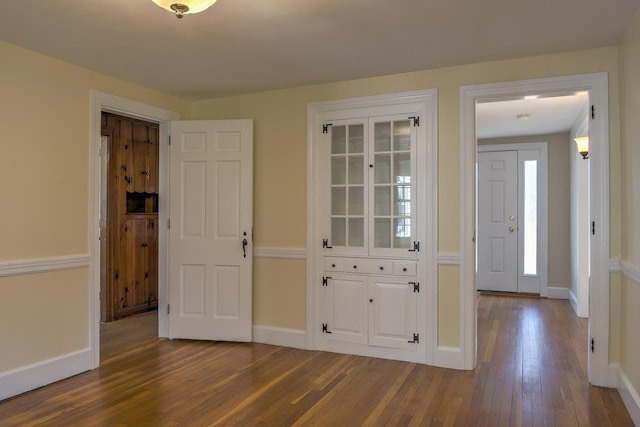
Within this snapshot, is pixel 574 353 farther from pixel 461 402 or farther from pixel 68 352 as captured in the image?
pixel 68 352

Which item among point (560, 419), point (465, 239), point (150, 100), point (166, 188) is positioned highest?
point (150, 100)

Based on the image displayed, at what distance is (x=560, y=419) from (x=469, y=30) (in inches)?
97.5

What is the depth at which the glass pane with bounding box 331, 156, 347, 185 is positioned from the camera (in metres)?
4.14

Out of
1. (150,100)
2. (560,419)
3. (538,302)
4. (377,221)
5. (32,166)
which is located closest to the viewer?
(560,419)

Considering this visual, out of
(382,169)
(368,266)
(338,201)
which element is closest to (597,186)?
(382,169)

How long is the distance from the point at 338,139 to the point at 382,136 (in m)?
0.41

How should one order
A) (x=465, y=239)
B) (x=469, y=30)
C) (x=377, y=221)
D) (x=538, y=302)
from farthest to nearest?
(x=538, y=302)
(x=377, y=221)
(x=465, y=239)
(x=469, y=30)

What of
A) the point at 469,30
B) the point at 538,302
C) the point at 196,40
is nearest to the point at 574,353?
the point at 538,302

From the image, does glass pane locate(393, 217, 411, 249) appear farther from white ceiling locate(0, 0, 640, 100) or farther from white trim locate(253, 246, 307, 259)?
white ceiling locate(0, 0, 640, 100)

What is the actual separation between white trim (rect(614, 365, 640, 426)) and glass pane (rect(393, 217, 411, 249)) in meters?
1.73

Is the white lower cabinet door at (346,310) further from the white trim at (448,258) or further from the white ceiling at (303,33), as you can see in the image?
the white ceiling at (303,33)

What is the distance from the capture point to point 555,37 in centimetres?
306

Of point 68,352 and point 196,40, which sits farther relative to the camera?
point 68,352

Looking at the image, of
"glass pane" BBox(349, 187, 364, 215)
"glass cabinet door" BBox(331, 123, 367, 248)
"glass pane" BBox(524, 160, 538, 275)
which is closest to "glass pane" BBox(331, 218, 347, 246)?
"glass cabinet door" BBox(331, 123, 367, 248)
